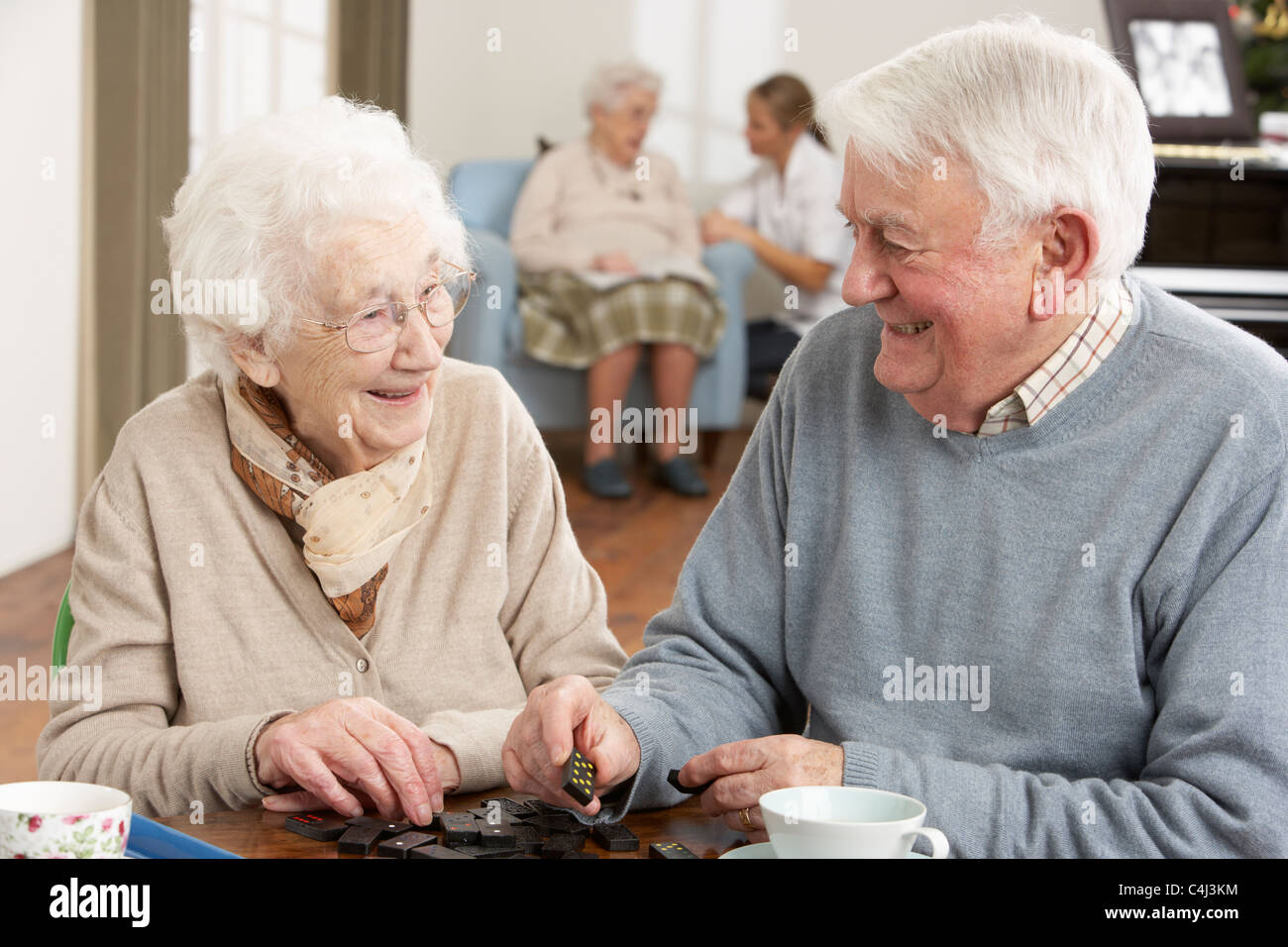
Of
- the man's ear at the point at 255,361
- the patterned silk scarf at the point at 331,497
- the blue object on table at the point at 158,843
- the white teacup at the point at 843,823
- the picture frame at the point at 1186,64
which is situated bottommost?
the blue object on table at the point at 158,843

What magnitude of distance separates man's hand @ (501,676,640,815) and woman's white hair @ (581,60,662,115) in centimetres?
467

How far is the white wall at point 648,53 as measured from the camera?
6.74 metres

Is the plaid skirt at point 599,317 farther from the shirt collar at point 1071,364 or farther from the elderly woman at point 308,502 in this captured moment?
the shirt collar at point 1071,364

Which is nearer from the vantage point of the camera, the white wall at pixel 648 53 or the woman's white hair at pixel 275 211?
the woman's white hair at pixel 275 211

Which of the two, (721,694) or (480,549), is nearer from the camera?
(721,694)

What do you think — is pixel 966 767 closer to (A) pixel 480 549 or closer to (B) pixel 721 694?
(B) pixel 721 694

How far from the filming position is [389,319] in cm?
146

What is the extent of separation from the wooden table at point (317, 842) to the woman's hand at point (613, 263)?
4377 mm

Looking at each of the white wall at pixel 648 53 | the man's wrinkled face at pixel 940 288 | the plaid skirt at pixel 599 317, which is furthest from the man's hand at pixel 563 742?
the white wall at pixel 648 53

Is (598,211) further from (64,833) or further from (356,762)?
(64,833)

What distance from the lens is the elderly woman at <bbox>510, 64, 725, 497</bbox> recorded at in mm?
5352
